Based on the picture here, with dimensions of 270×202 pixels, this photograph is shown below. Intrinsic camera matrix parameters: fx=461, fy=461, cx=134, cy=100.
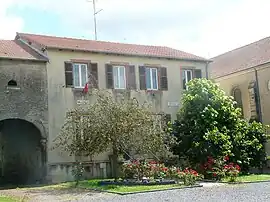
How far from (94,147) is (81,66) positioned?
23.0 feet

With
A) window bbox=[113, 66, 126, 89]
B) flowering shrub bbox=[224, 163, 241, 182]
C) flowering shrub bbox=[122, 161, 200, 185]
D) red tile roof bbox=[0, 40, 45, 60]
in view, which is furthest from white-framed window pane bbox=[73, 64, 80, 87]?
flowering shrub bbox=[224, 163, 241, 182]

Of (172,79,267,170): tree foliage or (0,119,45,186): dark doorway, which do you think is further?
(0,119,45,186): dark doorway

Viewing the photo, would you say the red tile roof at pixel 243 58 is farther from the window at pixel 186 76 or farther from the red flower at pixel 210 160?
the red flower at pixel 210 160

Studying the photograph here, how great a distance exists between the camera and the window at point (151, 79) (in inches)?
1141

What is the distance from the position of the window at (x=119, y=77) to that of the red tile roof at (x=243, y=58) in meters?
10.1

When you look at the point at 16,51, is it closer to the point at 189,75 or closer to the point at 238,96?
the point at 189,75

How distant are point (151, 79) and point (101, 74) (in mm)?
3560

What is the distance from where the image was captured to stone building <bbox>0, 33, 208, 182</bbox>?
25672mm

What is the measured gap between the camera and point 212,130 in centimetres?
2573

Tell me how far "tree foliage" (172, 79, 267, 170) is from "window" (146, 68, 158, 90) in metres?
2.35

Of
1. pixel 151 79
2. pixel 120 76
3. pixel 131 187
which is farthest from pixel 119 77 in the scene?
pixel 131 187

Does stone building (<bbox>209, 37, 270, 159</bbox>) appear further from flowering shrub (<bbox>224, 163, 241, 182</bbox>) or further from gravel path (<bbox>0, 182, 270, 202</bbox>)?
gravel path (<bbox>0, 182, 270, 202</bbox>)

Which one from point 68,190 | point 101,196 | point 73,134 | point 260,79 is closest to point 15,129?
point 73,134

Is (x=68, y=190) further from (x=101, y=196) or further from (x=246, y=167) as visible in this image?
(x=246, y=167)
